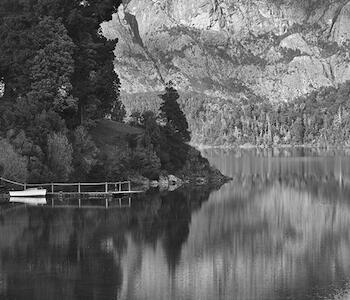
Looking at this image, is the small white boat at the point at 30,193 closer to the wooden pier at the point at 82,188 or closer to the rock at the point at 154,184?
the wooden pier at the point at 82,188

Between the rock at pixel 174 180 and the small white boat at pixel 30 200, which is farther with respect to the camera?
the rock at pixel 174 180

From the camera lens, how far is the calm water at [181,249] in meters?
43.5

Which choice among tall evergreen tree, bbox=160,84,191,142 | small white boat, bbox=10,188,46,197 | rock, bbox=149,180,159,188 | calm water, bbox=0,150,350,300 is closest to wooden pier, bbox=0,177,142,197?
small white boat, bbox=10,188,46,197

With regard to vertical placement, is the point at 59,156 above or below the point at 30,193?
above

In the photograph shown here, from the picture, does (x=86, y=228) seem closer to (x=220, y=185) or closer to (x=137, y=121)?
(x=220, y=185)

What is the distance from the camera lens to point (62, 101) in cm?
9550

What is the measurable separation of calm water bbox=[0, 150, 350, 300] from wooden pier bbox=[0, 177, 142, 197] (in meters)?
3.99

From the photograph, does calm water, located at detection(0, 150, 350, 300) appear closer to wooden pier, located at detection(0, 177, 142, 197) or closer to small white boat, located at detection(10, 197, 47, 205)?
small white boat, located at detection(10, 197, 47, 205)

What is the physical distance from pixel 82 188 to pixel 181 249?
35783 mm

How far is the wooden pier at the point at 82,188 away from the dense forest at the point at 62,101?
3.60 ft

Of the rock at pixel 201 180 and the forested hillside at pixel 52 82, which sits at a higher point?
the forested hillside at pixel 52 82

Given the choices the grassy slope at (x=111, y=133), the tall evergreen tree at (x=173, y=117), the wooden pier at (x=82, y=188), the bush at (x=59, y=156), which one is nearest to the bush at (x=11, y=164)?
the wooden pier at (x=82, y=188)

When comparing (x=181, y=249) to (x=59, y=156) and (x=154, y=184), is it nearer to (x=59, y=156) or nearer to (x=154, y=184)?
(x=59, y=156)

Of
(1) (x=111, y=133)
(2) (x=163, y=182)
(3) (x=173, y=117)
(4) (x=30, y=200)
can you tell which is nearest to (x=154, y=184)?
(2) (x=163, y=182)
